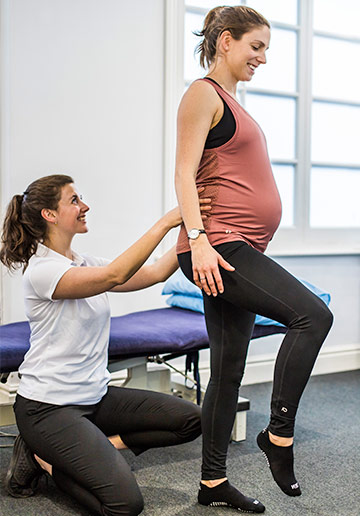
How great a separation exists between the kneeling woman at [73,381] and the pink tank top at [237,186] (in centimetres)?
16

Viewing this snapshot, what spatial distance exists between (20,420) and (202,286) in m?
0.76

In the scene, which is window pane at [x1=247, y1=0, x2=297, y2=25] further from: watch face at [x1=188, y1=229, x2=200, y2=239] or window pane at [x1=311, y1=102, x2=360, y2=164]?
watch face at [x1=188, y1=229, x2=200, y2=239]

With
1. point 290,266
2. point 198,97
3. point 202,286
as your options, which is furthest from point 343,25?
point 202,286

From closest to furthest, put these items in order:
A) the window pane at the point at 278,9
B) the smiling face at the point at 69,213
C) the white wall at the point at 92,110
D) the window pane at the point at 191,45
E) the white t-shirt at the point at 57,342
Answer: the white t-shirt at the point at 57,342 → the smiling face at the point at 69,213 → the white wall at the point at 92,110 → the window pane at the point at 191,45 → the window pane at the point at 278,9

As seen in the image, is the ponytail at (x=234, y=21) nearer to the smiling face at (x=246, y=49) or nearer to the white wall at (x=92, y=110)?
the smiling face at (x=246, y=49)

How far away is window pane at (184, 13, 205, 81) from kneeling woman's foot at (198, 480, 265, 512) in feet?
7.47

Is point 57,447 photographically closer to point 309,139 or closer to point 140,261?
point 140,261

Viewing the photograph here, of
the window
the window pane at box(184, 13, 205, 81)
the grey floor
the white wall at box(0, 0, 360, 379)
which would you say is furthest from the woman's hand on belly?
the window

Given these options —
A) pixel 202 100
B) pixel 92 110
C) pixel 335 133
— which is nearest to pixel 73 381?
pixel 202 100

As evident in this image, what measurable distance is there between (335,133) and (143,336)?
2248mm

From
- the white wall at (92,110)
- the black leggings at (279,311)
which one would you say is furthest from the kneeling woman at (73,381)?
the white wall at (92,110)

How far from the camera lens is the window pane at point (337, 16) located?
400 centimetres

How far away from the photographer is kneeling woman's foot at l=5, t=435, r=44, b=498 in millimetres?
2062

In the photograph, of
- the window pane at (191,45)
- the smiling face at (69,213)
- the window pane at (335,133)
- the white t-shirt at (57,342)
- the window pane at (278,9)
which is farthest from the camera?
the window pane at (335,133)
